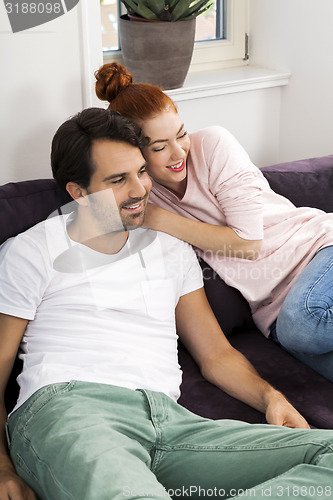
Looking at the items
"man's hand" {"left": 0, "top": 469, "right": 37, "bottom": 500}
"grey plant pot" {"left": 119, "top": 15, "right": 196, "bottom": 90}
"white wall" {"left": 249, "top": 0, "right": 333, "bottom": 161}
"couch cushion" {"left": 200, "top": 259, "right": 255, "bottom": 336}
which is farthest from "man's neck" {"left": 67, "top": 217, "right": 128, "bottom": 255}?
"white wall" {"left": 249, "top": 0, "right": 333, "bottom": 161}

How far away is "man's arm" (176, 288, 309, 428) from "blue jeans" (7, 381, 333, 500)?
0.14m

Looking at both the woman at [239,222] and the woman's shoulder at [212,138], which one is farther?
the woman's shoulder at [212,138]

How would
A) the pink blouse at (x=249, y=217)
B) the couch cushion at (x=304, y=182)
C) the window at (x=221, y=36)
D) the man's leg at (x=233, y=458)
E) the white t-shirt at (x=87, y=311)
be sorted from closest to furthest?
the man's leg at (x=233, y=458)
the white t-shirt at (x=87, y=311)
the pink blouse at (x=249, y=217)
the couch cushion at (x=304, y=182)
the window at (x=221, y=36)

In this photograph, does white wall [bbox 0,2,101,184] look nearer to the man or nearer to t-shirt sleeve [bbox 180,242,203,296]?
the man

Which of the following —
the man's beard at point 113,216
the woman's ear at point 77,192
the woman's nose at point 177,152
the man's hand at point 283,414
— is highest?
the woman's nose at point 177,152

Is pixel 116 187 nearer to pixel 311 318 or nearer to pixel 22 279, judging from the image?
pixel 22 279

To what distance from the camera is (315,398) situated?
173 centimetres

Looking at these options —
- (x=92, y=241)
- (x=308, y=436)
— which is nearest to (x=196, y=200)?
(x=92, y=241)

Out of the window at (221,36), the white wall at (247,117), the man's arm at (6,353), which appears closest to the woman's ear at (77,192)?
the man's arm at (6,353)

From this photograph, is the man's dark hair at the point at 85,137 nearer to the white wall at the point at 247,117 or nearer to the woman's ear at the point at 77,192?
the woman's ear at the point at 77,192

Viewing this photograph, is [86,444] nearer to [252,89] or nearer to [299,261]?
[299,261]

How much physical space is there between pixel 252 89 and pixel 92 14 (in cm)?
93

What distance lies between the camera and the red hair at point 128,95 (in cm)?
173

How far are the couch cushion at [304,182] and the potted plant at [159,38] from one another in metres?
0.50
